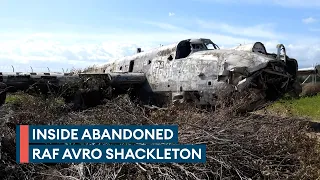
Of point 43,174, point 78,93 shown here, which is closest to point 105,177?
point 43,174

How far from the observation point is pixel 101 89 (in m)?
13.9

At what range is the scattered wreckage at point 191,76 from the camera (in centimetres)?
1065

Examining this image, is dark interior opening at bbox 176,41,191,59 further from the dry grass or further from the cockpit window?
the dry grass

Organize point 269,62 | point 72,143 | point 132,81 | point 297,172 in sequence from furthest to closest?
point 132,81, point 269,62, point 72,143, point 297,172

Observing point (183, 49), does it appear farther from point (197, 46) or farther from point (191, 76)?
point (191, 76)

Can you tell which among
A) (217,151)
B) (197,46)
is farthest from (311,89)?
(217,151)

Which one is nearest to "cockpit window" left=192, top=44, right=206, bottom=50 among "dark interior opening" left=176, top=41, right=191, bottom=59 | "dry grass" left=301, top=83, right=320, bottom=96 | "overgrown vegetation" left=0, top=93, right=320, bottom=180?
"dark interior opening" left=176, top=41, right=191, bottom=59

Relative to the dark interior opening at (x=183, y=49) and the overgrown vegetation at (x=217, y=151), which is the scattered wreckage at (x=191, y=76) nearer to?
the dark interior opening at (x=183, y=49)

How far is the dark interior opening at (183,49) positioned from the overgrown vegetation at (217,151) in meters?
4.36

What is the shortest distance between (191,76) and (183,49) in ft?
5.03

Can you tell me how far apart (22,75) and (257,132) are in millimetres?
8344

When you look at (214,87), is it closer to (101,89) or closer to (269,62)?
(269,62)

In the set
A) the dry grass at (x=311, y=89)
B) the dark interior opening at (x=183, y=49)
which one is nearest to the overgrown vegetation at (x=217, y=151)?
the dark interior opening at (x=183, y=49)

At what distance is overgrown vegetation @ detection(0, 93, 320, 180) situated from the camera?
628 centimetres
